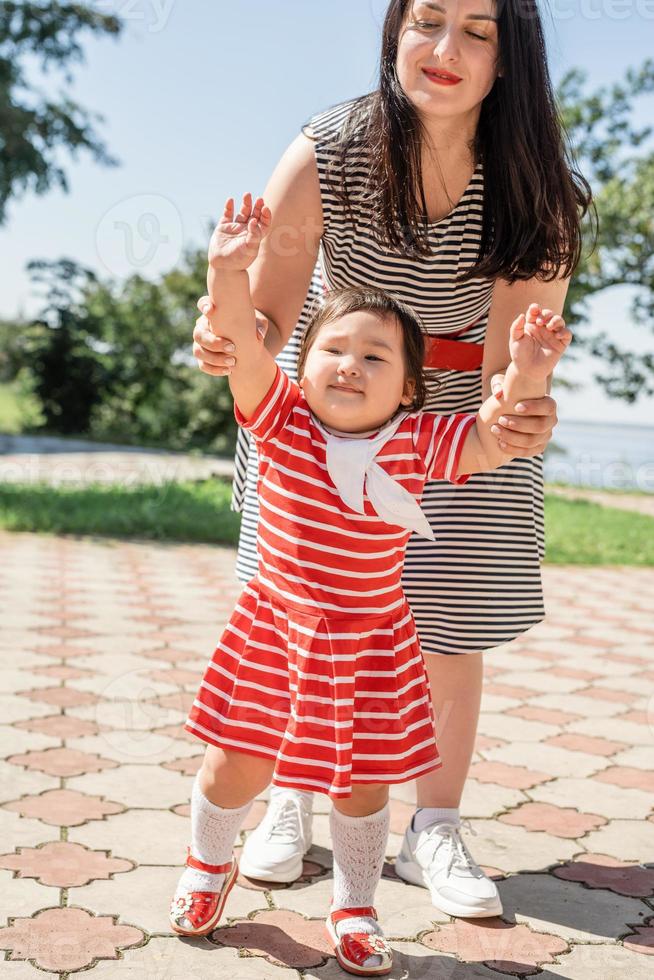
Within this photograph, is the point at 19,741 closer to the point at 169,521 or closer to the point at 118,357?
the point at 169,521

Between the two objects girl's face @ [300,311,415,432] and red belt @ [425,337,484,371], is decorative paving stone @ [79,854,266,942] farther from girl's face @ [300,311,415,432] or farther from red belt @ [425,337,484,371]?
red belt @ [425,337,484,371]

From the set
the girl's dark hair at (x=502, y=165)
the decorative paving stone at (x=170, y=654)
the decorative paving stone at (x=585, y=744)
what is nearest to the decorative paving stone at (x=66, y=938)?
the girl's dark hair at (x=502, y=165)

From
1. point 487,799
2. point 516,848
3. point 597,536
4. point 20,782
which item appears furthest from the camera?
point 597,536

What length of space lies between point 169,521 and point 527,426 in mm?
6001

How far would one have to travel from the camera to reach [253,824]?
223 cm

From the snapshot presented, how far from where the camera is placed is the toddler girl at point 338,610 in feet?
5.13

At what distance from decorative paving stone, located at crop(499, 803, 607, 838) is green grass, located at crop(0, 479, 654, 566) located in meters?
4.87

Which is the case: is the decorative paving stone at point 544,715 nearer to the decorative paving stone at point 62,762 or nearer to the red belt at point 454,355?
the decorative paving stone at point 62,762

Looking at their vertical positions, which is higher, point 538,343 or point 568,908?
point 538,343

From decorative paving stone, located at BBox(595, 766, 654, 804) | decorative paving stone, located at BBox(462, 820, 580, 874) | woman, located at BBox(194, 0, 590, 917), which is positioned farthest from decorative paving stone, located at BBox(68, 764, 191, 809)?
decorative paving stone, located at BBox(595, 766, 654, 804)

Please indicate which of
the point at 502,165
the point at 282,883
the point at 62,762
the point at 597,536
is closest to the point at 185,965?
the point at 282,883

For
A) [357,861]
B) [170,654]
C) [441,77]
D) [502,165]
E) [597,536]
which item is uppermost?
[441,77]

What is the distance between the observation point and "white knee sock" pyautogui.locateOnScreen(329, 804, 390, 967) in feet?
5.31

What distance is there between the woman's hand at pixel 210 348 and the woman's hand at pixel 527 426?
0.38m
